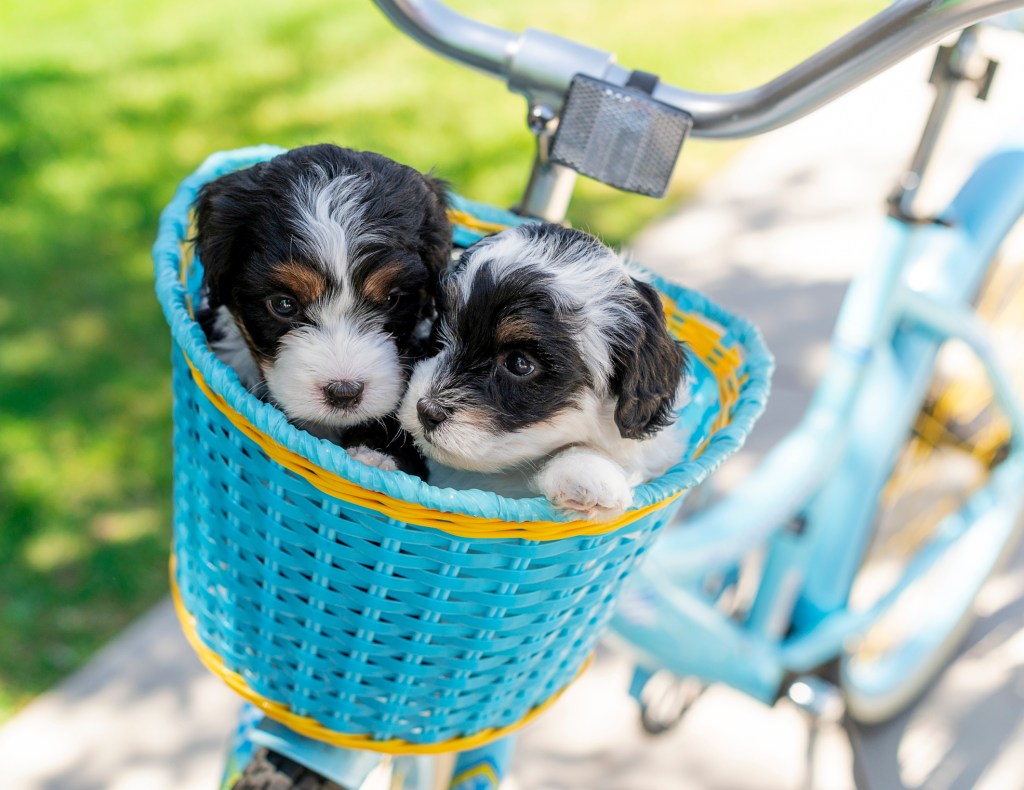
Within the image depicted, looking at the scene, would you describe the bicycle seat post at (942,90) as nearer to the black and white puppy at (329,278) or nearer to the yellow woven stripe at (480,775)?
the black and white puppy at (329,278)

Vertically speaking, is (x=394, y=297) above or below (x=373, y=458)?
above

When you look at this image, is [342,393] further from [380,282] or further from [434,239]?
[434,239]

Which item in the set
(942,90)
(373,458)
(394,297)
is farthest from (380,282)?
(942,90)

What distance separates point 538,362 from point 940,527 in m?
2.16

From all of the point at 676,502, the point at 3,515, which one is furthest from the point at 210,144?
the point at 676,502

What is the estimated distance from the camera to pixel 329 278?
5.20 feet

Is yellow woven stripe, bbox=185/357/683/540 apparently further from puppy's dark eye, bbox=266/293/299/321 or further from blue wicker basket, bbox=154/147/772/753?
puppy's dark eye, bbox=266/293/299/321

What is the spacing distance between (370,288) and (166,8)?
651cm

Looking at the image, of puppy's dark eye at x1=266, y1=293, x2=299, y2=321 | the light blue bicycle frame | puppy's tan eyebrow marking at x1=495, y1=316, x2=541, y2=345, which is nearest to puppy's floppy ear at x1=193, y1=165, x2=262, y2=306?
puppy's dark eye at x1=266, y1=293, x2=299, y2=321

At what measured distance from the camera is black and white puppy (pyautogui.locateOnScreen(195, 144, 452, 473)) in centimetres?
154

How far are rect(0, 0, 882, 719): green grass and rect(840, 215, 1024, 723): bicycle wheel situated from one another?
1778 millimetres

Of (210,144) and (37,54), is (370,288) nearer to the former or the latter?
(210,144)

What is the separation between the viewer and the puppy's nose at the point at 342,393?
1509 mm

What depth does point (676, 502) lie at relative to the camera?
1.50 metres
